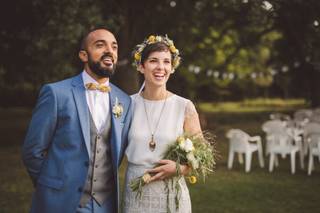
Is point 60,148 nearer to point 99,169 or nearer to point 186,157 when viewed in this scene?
point 99,169

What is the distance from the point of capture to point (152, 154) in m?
3.54

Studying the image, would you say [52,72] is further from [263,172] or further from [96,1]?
[263,172]

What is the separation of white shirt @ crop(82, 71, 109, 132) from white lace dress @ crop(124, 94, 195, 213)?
A: 373 mm

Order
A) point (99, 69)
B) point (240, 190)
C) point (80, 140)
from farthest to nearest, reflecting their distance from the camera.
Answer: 1. point (240, 190)
2. point (99, 69)
3. point (80, 140)

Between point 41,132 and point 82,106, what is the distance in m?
0.34

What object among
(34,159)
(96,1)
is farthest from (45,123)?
(96,1)

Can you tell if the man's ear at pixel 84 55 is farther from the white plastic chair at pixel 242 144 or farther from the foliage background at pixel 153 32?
the white plastic chair at pixel 242 144

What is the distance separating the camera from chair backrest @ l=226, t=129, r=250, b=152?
33.8 ft

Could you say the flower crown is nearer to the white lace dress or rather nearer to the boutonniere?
the white lace dress

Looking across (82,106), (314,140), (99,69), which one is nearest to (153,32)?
(314,140)

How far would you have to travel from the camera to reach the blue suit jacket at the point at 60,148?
3135 mm

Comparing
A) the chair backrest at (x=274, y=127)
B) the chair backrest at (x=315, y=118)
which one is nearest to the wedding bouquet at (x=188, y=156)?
the chair backrest at (x=274, y=127)

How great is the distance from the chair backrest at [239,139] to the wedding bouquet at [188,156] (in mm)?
6909

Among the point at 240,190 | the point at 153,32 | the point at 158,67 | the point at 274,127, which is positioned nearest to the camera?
the point at 158,67
